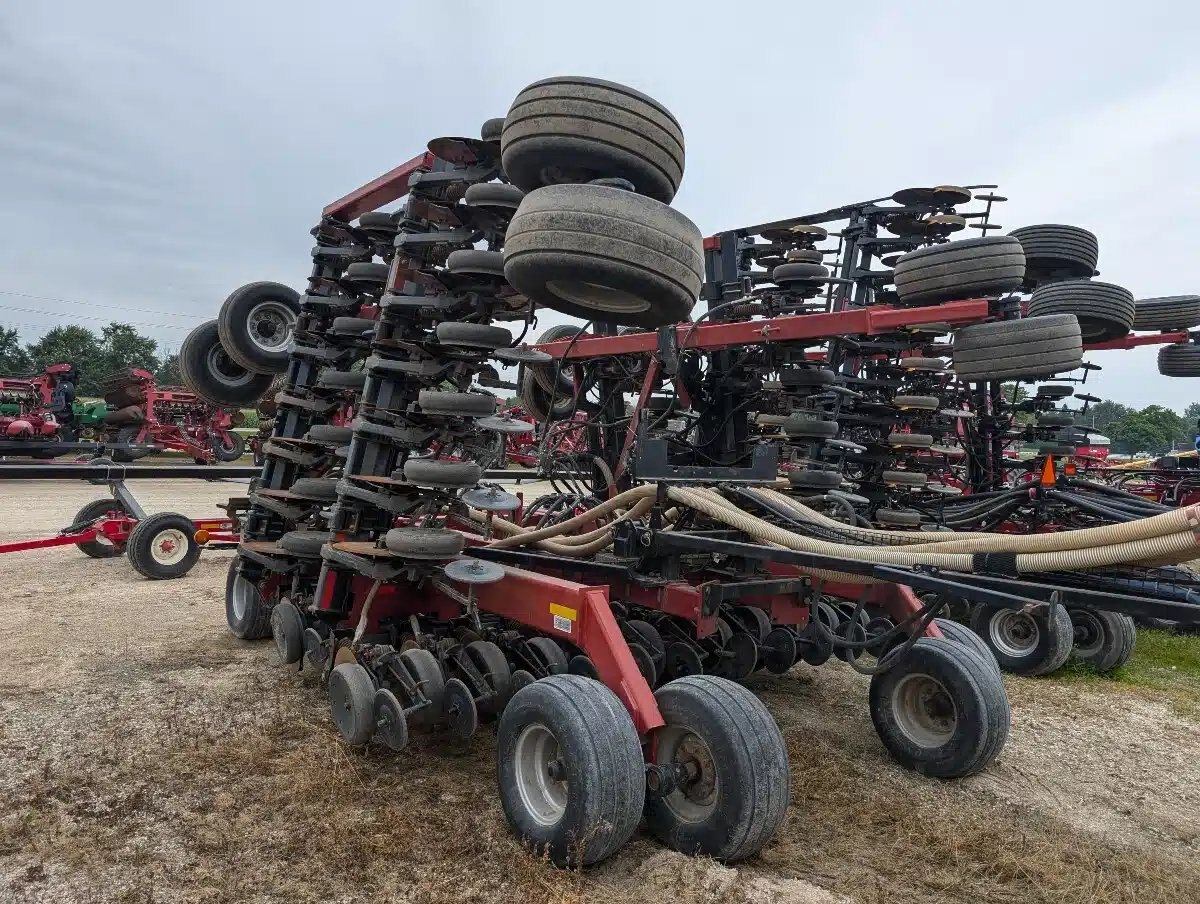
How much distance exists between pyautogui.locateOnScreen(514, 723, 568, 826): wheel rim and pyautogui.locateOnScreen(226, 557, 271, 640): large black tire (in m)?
3.27

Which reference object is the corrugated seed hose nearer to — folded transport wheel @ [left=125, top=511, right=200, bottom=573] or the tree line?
folded transport wheel @ [left=125, top=511, right=200, bottom=573]

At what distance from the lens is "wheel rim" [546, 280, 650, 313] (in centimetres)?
304

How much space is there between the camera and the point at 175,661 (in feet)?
17.1

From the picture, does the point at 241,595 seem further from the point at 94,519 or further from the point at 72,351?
the point at 72,351

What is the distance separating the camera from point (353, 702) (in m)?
3.56

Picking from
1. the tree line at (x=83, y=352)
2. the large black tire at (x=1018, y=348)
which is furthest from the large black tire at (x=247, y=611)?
the tree line at (x=83, y=352)

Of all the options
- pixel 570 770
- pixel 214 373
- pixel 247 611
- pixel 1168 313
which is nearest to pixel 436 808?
pixel 570 770

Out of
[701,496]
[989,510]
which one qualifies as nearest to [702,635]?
[701,496]

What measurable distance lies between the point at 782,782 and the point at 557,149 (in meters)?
2.39

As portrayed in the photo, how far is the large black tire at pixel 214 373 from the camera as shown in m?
6.44

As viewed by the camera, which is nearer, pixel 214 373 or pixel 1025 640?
pixel 1025 640

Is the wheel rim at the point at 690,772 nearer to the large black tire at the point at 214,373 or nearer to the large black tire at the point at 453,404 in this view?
the large black tire at the point at 453,404

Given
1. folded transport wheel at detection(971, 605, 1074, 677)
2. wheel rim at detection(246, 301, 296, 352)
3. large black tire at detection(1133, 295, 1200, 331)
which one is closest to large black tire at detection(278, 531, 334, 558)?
wheel rim at detection(246, 301, 296, 352)

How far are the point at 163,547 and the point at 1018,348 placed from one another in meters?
7.59
